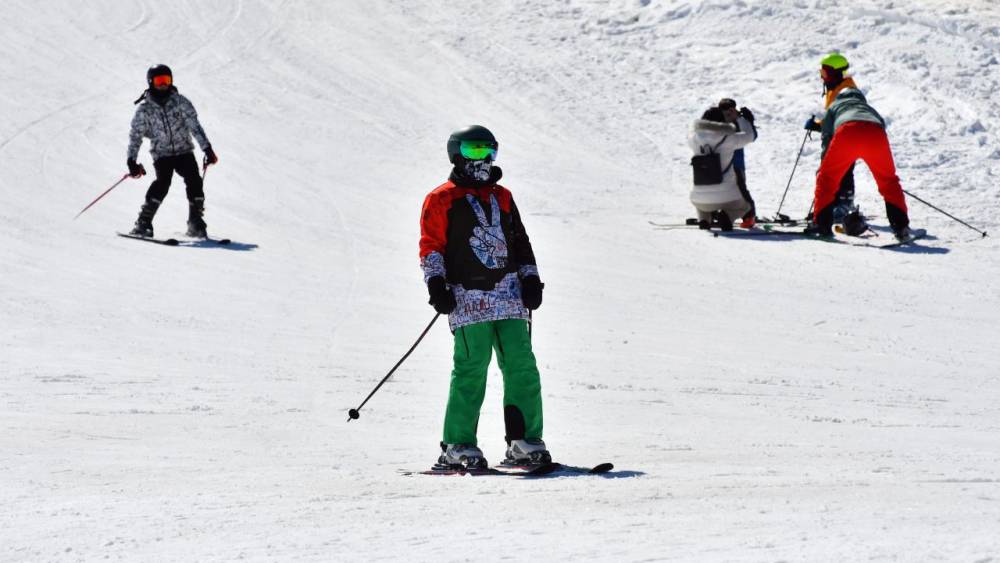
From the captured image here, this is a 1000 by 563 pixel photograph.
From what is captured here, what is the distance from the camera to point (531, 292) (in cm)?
614

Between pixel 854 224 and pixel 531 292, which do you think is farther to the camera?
pixel 854 224

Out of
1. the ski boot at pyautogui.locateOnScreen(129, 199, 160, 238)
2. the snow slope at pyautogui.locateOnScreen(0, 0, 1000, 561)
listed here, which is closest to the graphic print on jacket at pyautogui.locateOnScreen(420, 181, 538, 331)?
the snow slope at pyautogui.locateOnScreen(0, 0, 1000, 561)

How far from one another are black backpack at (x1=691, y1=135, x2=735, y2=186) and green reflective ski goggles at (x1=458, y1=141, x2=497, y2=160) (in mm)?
8467

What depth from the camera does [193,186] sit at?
13.7 meters

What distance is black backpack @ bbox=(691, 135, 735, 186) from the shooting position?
1440 cm

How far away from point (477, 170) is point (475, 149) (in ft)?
0.33

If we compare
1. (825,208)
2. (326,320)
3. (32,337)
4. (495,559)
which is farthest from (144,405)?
(825,208)

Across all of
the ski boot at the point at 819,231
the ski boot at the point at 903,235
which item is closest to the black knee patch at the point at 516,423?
the ski boot at the point at 903,235

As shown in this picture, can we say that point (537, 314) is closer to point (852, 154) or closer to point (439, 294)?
point (852, 154)

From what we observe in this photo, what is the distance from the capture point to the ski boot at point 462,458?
618cm

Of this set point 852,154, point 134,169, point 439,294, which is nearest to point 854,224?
point 852,154

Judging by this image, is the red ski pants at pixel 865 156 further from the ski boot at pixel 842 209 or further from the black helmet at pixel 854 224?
the ski boot at pixel 842 209

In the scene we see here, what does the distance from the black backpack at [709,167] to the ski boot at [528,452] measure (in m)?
8.57

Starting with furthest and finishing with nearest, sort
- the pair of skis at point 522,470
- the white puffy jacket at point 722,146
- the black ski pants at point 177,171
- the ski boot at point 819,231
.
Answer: the white puffy jacket at point 722,146
the ski boot at point 819,231
the black ski pants at point 177,171
the pair of skis at point 522,470
